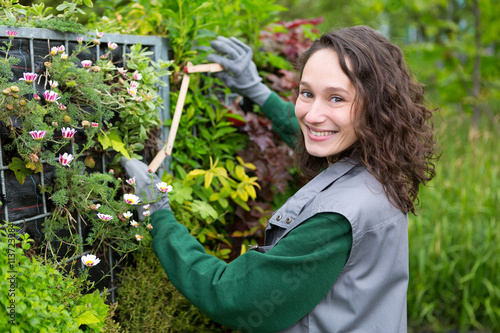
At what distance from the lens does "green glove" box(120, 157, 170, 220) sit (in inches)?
64.8

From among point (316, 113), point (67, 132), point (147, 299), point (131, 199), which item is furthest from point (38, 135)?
point (316, 113)

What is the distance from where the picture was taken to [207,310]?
1.40m

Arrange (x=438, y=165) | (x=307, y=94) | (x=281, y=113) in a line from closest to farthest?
1. (x=307, y=94)
2. (x=281, y=113)
3. (x=438, y=165)

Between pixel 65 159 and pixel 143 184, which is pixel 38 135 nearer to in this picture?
Answer: pixel 65 159

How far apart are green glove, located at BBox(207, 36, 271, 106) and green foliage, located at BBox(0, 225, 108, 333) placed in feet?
3.65

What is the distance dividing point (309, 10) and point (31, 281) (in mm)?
7004

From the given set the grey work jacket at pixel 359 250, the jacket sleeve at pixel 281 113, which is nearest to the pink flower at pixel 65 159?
the grey work jacket at pixel 359 250

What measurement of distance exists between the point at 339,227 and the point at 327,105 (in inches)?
15.6

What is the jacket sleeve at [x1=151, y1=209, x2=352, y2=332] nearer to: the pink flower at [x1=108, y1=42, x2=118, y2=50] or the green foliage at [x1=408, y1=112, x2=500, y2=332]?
the pink flower at [x1=108, y1=42, x2=118, y2=50]

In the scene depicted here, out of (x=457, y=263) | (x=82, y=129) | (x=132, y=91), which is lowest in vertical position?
(x=457, y=263)

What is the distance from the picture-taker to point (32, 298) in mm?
1167

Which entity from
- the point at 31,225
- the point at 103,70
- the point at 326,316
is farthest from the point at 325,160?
the point at 31,225

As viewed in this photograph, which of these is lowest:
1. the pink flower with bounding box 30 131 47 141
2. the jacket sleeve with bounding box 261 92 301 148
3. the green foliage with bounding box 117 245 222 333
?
the green foliage with bounding box 117 245 222 333

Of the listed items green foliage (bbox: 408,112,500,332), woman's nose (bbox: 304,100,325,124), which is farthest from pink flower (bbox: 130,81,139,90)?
green foliage (bbox: 408,112,500,332)
